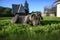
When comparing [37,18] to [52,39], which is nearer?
[52,39]

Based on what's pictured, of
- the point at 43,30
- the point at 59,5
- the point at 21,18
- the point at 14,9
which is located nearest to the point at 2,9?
the point at 14,9

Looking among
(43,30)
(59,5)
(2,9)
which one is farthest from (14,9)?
(43,30)

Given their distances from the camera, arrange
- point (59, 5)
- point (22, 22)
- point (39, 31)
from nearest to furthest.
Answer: point (39, 31)
point (22, 22)
point (59, 5)

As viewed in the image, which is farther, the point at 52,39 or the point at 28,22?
the point at 28,22

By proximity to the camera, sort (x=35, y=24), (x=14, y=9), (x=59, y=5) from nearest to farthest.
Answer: (x=35, y=24) → (x=59, y=5) → (x=14, y=9)

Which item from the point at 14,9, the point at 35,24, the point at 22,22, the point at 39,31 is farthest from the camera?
the point at 14,9

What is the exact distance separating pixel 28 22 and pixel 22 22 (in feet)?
2.10

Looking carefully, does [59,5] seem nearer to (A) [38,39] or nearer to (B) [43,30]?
(B) [43,30]

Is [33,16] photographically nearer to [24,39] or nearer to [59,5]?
[24,39]

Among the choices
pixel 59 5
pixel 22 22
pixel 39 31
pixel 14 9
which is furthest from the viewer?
pixel 14 9

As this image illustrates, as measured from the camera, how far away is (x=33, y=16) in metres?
12.8

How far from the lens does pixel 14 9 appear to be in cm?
4928

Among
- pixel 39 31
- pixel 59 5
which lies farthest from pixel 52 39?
pixel 59 5

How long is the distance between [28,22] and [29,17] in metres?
0.39
